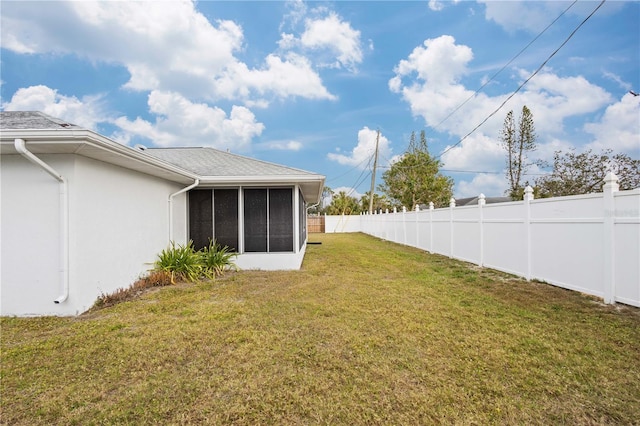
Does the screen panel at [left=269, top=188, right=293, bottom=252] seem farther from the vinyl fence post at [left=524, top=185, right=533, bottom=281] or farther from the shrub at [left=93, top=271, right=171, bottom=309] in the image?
the vinyl fence post at [left=524, top=185, right=533, bottom=281]

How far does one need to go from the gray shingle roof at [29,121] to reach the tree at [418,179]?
2334 centimetres

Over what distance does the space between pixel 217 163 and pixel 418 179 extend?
19.9 meters

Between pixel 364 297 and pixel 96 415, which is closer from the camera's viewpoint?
pixel 96 415

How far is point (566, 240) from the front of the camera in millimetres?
5758

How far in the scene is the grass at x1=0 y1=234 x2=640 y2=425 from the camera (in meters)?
2.35

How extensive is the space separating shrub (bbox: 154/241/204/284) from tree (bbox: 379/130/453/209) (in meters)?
21.0

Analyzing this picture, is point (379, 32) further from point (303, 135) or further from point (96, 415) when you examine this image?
point (96, 415)

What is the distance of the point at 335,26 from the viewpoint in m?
11.2

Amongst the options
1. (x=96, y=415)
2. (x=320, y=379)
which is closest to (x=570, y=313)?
(x=320, y=379)

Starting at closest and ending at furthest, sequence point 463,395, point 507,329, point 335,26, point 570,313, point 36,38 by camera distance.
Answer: point 463,395
point 507,329
point 570,313
point 36,38
point 335,26

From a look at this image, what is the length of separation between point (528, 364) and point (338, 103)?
15.3 metres

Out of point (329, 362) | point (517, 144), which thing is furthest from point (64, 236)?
point (517, 144)

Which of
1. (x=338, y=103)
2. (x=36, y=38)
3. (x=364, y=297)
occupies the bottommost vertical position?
(x=364, y=297)

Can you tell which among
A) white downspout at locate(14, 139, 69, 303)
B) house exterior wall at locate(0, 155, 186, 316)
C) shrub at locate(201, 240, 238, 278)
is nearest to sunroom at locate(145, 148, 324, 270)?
shrub at locate(201, 240, 238, 278)
